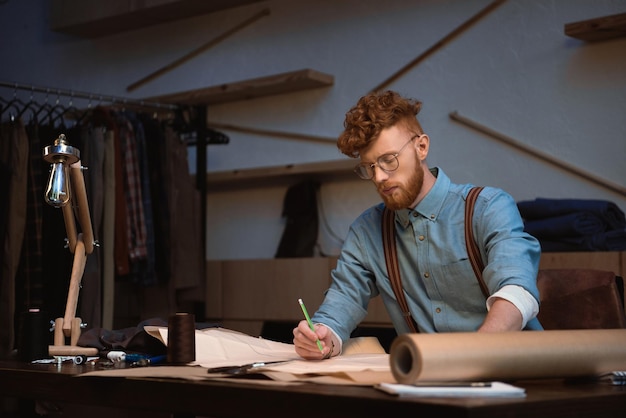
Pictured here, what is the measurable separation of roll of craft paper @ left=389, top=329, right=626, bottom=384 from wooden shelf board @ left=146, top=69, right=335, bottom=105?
3448 mm

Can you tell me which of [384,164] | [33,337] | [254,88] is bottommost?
[33,337]

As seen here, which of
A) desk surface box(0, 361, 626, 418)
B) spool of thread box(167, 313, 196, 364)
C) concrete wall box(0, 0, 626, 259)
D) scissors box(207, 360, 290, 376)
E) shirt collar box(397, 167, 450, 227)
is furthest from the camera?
concrete wall box(0, 0, 626, 259)

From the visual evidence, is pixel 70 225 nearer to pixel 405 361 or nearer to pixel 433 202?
pixel 433 202

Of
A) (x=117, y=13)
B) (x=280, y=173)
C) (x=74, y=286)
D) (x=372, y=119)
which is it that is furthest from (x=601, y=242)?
(x=117, y=13)

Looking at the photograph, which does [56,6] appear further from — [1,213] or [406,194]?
[406,194]

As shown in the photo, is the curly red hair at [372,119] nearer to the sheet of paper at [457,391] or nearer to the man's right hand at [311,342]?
the man's right hand at [311,342]

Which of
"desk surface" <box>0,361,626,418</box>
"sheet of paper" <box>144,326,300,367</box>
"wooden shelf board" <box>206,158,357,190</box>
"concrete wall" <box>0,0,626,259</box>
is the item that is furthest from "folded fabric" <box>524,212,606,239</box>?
"desk surface" <box>0,361,626,418</box>

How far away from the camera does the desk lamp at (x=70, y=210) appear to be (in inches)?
81.9

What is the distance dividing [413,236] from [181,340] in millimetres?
790

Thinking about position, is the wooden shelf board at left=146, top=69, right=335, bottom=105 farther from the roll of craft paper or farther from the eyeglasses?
the roll of craft paper

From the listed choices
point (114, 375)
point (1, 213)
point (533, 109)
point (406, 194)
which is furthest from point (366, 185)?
point (114, 375)

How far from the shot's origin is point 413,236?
2.42 m

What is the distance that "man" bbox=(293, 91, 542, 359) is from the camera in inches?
A: 89.2

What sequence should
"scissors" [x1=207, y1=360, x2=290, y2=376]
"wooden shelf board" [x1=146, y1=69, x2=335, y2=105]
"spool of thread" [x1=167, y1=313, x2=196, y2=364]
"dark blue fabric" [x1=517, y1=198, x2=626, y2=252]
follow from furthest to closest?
1. "wooden shelf board" [x1=146, y1=69, x2=335, y2=105]
2. "dark blue fabric" [x1=517, y1=198, x2=626, y2=252]
3. "spool of thread" [x1=167, y1=313, x2=196, y2=364]
4. "scissors" [x1=207, y1=360, x2=290, y2=376]
